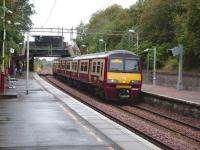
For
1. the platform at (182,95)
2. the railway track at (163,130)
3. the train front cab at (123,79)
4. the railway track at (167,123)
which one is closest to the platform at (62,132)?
the railway track at (163,130)

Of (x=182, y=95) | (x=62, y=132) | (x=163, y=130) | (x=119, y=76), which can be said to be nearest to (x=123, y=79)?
(x=119, y=76)

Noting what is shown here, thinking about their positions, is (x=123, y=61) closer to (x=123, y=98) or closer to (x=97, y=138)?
(x=123, y=98)

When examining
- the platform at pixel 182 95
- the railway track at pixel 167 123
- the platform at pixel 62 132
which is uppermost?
the platform at pixel 182 95

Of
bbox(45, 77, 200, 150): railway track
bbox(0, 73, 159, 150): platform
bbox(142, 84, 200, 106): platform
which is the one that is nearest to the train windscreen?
bbox(142, 84, 200, 106): platform

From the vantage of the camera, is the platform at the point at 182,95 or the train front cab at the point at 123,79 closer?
the platform at the point at 182,95

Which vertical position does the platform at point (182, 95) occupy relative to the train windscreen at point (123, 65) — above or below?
below

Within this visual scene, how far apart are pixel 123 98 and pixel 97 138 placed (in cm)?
1629

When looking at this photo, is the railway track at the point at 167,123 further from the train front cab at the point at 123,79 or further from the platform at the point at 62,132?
the platform at the point at 62,132

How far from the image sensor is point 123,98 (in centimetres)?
2970

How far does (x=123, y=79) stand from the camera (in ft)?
96.9

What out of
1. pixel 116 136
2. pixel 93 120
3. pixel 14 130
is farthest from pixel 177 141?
pixel 14 130

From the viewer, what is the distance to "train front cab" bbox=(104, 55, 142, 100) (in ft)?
96.2

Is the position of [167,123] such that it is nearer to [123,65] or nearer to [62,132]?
[62,132]

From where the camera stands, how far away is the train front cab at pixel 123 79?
29328 mm
